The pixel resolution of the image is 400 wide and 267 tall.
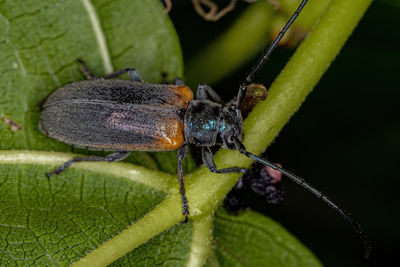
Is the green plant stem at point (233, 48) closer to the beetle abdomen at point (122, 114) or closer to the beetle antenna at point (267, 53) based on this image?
the beetle abdomen at point (122, 114)

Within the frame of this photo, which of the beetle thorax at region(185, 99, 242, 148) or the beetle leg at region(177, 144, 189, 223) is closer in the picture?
the beetle leg at region(177, 144, 189, 223)

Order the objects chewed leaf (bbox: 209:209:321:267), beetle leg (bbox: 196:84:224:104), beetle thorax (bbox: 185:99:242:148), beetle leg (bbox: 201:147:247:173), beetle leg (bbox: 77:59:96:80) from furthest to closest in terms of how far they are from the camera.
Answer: beetle leg (bbox: 196:84:224:104) < beetle thorax (bbox: 185:99:242:148) < beetle leg (bbox: 77:59:96:80) < chewed leaf (bbox: 209:209:321:267) < beetle leg (bbox: 201:147:247:173)

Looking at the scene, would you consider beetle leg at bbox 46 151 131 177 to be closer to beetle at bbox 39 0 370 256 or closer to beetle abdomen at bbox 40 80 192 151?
beetle at bbox 39 0 370 256

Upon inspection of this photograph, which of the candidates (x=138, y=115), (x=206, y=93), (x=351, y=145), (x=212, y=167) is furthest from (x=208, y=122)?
(x=351, y=145)

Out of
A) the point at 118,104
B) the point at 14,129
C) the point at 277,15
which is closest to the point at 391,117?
the point at 277,15

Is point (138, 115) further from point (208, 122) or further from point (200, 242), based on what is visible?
point (200, 242)

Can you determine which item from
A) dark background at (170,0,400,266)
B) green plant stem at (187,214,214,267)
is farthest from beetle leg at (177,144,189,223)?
dark background at (170,0,400,266)

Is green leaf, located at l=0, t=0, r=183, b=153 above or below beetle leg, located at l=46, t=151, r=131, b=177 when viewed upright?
above
